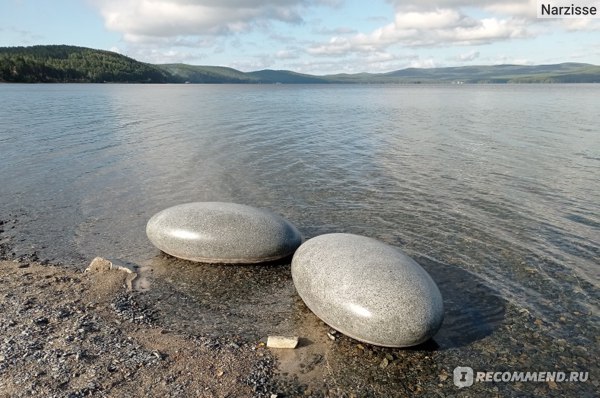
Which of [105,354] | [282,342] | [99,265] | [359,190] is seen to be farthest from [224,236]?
[359,190]

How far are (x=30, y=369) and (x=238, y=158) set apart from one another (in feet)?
65.7

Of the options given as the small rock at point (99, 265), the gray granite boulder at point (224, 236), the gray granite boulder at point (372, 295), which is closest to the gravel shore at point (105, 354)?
the small rock at point (99, 265)

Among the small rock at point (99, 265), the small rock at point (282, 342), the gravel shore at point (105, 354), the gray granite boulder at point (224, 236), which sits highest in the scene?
the gray granite boulder at point (224, 236)

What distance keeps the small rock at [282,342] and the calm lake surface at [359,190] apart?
5.44 m

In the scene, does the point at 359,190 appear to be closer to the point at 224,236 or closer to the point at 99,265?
the point at 224,236

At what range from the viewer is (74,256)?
1291 centimetres

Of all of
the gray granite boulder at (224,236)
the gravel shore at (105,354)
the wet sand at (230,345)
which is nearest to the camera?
the gravel shore at (105,354)

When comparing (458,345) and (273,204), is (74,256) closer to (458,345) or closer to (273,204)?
(273,204)

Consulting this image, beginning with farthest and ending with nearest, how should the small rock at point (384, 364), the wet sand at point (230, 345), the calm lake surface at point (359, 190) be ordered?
the calm lake surface at point (359, 190)
the small rock at point (384, 364)
the wet sand at point (230, 345)

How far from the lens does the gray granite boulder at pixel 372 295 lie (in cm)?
814

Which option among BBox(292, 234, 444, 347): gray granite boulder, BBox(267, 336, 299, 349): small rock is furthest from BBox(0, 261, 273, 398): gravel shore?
BBox(292, 234, 444, 347): gray granite boulder

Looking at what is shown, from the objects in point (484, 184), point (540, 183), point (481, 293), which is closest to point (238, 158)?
point (484, 184)

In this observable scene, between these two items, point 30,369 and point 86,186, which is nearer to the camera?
point 30,369

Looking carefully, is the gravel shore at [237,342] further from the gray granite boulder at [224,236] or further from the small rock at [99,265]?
the gray granite boulder at [224,236]
